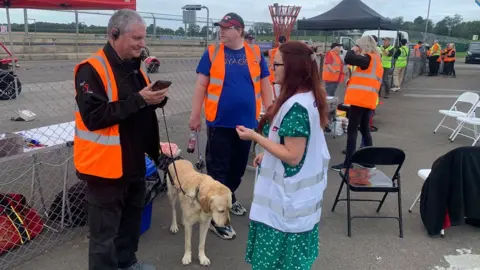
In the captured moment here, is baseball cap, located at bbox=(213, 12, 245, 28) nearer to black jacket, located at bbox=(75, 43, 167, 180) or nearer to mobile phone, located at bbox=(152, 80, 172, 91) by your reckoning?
black jacket, located at bbox=(75, 43, 167, 180)

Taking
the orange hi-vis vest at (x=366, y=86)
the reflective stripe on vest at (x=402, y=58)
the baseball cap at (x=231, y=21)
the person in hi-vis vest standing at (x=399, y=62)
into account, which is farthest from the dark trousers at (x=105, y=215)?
the reflective stripe on vest at (x=402, y=58)

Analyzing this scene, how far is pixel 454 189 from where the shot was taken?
148 inches

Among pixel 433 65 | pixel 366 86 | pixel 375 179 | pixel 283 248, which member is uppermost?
pixel 366 86

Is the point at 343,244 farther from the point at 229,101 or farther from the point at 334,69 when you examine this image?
the point at 334,69

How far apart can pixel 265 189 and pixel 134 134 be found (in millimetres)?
910

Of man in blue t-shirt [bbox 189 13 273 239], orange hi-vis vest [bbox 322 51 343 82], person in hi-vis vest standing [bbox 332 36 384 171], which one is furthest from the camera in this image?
orange hi-vis vest [bbox 322 51 343 82]

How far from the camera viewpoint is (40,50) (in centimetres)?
1983

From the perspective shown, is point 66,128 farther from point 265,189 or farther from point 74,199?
point 265,189

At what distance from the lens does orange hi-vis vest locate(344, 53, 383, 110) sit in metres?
5.45

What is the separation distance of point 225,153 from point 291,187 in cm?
155

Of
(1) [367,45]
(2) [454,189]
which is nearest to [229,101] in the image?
(2) [454,189]

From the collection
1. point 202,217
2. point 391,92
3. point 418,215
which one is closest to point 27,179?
point 202,217

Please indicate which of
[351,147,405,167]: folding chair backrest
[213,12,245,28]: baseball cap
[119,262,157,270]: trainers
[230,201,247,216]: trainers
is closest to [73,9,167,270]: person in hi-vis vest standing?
[119,262,157,270]: trainers

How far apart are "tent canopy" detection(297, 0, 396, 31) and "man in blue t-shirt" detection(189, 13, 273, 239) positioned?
8.16m
